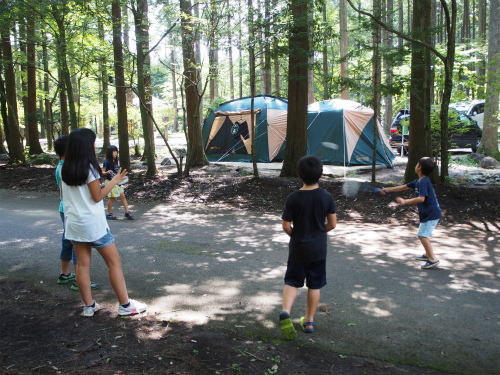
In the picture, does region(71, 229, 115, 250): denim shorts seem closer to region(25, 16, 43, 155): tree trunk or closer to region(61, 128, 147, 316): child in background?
region(61, 128, 147, 316): child in background

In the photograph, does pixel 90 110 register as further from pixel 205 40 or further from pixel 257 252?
pixel 257 252

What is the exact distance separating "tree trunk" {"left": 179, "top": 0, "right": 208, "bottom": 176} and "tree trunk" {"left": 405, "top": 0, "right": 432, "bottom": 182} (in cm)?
557

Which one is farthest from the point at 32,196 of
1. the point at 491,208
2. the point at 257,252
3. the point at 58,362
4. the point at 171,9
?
the point at 491,208

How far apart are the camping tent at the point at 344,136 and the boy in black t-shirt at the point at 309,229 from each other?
11485mm

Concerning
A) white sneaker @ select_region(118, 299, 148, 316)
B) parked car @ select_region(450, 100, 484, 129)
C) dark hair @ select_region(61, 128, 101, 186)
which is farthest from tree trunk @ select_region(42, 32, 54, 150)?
parked car @ select_region(450, 100, 484, 129)

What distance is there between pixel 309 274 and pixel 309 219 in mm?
508

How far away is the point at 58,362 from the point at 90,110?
95.5ft

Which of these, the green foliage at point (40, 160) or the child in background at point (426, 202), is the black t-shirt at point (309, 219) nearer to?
the child in background at point (426, 202)

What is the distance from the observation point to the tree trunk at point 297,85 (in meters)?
9.85

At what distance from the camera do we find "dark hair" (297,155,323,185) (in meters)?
3.35

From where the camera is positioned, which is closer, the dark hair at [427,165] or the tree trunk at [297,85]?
the dark hair at [427,165]

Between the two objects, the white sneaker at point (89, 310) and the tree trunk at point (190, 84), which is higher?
the tree trunk at point (190, 84)

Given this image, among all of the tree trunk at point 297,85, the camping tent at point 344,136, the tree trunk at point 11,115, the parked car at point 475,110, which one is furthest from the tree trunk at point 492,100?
the tree trunk at point 11,115

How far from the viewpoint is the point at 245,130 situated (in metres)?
16.9
